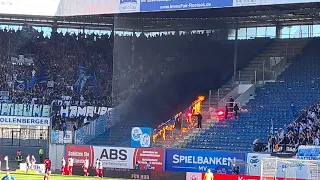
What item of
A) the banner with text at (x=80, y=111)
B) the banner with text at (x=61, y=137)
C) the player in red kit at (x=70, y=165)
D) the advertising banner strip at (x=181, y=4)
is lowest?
the player in red kit at (x=70, y=165)

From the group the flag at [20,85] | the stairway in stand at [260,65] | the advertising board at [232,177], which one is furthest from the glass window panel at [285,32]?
the flag at [20,85]

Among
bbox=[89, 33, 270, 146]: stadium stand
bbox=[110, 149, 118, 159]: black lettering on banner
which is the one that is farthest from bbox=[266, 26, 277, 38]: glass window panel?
bbox=[110, 149, 118, 159]: black lettering on banner

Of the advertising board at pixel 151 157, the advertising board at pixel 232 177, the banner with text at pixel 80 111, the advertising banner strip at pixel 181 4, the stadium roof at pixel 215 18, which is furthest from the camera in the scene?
the banner with text at pixel 80 111

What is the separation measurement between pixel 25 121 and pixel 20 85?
508cm

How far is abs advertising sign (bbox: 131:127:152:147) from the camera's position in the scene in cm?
4616

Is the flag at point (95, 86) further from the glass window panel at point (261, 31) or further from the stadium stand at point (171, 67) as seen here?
the glass window panel at point (261, 31)

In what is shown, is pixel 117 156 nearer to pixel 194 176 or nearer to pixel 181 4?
pixel 194 176

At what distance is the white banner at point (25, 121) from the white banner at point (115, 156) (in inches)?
304

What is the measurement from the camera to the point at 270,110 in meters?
47.3

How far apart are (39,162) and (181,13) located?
14.4 metres

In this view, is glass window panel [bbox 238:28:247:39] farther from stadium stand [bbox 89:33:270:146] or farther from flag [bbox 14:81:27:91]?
flag [bbox 14:81:27:91]

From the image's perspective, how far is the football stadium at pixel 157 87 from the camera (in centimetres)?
4444

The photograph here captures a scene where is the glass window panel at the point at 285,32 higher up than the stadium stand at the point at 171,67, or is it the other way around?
the glass window panel at the point at 285,32

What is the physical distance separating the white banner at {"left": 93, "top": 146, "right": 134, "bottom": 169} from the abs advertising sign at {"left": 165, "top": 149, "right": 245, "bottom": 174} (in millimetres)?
2558
